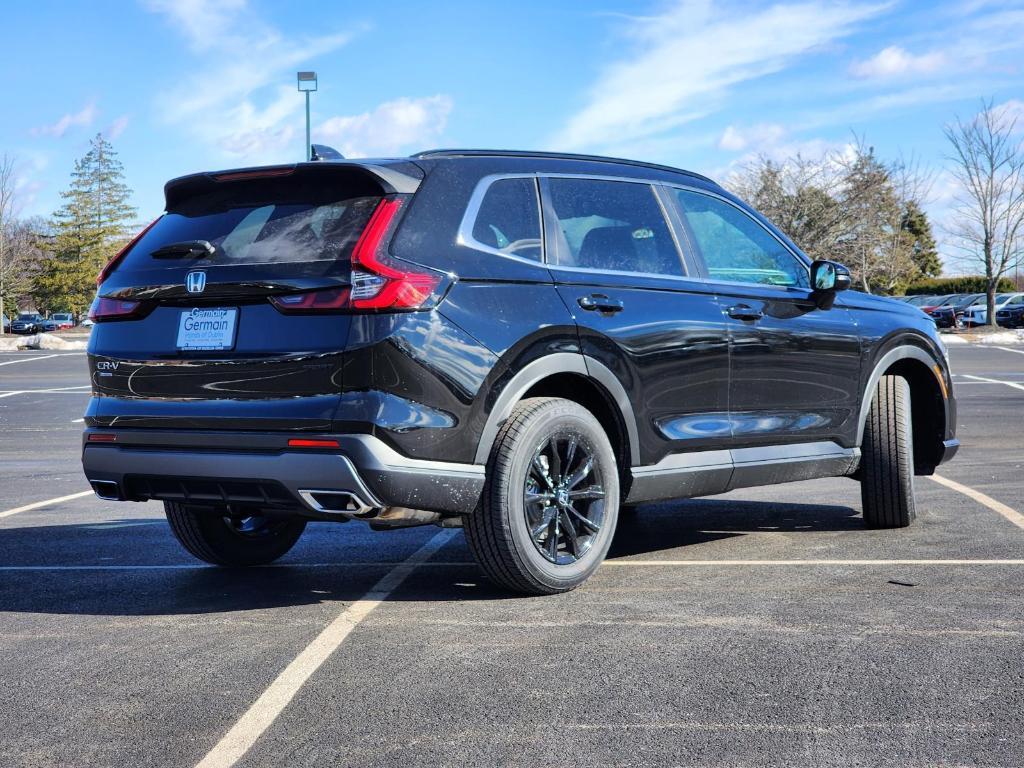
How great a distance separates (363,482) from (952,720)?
2.18 m

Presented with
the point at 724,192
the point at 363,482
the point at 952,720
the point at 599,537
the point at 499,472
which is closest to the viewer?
the point at 952,720

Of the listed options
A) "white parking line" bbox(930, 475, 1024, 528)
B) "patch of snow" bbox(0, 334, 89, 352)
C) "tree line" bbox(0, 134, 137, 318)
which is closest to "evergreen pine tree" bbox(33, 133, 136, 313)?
"tree line" bbox(0, 134, 137, 318)

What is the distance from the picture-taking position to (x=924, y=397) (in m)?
7.66

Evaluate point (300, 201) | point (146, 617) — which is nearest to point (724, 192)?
point (300, 201)

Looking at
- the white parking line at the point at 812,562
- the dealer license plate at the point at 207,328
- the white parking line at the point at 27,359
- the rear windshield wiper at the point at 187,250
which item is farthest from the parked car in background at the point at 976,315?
the dealer license plate at the point at 207,328

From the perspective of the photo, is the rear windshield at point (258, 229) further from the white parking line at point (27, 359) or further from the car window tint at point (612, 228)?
the white parking line at point (27, 359)

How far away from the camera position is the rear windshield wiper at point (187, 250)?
5.25 metres

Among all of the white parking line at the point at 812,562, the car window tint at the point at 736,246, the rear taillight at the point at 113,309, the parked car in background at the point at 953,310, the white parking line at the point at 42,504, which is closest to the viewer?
the rear taillight at the point at 113,309

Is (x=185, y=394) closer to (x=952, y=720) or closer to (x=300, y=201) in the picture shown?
(x=300, y=201)

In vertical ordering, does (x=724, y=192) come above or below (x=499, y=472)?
above

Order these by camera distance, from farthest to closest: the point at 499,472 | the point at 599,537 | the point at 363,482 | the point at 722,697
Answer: the point at 599,537 < the point at 499,472 < the point at 363,482 < the point at 722,697

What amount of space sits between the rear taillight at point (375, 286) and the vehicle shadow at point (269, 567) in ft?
4.44

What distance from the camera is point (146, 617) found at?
523 cm

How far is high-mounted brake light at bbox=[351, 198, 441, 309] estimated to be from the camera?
4832 millimetres
